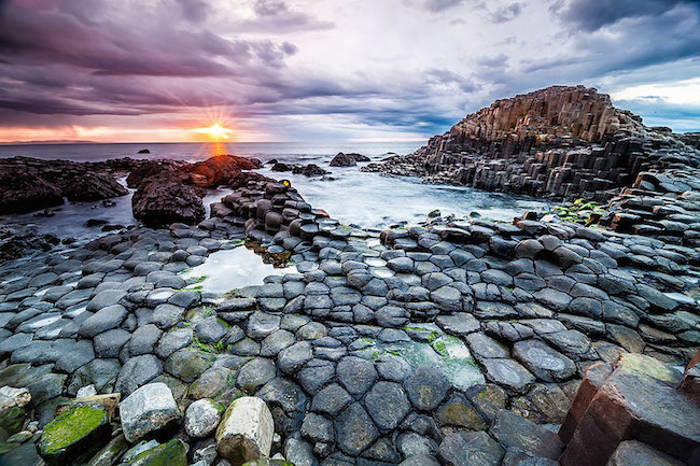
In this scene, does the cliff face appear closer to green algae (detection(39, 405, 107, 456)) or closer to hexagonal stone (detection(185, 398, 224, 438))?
hexagonal stone (detection(185, 398, 224, 438))

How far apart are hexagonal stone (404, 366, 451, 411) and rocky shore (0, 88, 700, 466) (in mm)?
20

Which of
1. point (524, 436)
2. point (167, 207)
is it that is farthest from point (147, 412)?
point (167, 207)

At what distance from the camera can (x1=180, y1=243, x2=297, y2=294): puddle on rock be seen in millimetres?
5176

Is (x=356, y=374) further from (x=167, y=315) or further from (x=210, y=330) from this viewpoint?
(x=167, y=315)

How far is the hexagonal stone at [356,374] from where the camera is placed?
9.37ft

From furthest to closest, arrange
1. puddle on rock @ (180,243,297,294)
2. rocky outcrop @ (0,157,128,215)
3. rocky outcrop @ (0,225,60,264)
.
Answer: rocky outcrop @ (0,157,128,215) → rocky outcrop @ (0,225,60,264) → puddle on rock @ (180,243,297,294)

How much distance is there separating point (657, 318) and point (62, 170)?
28.7 metres

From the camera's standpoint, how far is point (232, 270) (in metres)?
5.87

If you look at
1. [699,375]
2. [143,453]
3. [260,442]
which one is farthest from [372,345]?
[699,375]

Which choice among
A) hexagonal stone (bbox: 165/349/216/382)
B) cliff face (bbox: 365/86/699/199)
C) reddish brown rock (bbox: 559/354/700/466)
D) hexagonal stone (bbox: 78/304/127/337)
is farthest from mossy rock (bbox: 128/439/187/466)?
cliff face (bbox: 365/86/699/199)

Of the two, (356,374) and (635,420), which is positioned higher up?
(635,420)

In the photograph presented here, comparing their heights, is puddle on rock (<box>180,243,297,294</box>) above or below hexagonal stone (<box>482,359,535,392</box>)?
below

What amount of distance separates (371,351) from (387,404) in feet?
2.36

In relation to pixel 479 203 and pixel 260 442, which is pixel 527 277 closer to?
pixel 260 442
